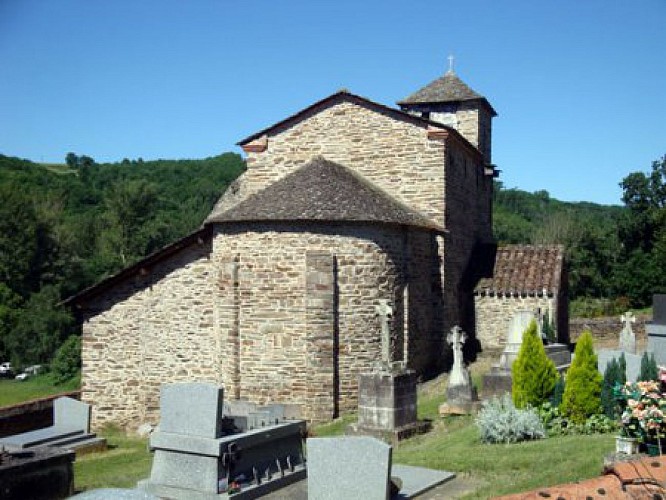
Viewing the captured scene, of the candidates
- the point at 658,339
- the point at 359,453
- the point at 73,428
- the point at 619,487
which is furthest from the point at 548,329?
the point at 619,487

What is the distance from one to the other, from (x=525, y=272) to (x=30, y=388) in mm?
24388

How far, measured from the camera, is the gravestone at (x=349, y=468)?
7.63 m

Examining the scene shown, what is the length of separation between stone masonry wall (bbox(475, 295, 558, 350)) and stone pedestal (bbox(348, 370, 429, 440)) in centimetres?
926

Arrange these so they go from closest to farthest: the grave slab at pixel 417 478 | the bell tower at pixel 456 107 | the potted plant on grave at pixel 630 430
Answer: the potted plant on grave at pixel 630 430
the grave slab at pixel 417 478
the bell tower at pixel 456 107

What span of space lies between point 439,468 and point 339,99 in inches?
534

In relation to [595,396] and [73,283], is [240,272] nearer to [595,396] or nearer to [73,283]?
[595,396]

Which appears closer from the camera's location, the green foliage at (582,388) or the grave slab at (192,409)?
the grave slab at (192,409)

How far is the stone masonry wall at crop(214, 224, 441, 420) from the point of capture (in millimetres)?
16297

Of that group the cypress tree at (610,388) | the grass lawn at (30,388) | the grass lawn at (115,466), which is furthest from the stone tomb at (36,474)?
the grass lawn at (30,388)

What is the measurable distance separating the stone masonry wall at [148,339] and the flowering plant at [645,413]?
11759mm

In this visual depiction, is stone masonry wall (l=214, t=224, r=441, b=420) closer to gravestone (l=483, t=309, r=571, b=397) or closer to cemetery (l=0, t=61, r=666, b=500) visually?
cemetery (l=0, t=61, r=666, b=500)

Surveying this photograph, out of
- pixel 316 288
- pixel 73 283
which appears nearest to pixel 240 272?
pixel 316 288

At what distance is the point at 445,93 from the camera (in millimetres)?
26609

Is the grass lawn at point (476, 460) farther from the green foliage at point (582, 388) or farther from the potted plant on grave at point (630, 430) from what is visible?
the green foliage at point (582, 388)
